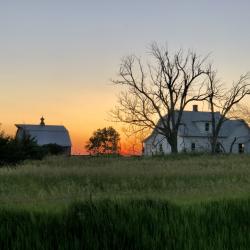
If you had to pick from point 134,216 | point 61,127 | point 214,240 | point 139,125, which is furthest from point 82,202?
point 61,127

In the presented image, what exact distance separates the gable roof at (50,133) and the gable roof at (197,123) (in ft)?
59.8

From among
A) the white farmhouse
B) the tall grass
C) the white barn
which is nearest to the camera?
the tall grass

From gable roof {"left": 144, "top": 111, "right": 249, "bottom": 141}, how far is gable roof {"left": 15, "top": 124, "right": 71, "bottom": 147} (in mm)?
18226

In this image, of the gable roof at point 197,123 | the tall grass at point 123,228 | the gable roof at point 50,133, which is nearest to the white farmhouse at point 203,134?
the gable roof at point 197,123

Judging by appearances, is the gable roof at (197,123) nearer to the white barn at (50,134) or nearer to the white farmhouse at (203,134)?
the white farmhouse at (203,134)

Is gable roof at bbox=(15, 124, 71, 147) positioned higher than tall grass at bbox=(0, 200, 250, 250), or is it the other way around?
gable roof at bbox=(15, 124, 71, 147)

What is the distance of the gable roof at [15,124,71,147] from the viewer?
3644 inches

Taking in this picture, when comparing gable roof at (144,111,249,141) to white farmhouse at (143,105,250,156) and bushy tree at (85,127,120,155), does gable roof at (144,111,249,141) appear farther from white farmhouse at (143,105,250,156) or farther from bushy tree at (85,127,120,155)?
bushy tree at (85,127,120,155)

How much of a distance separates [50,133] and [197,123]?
82.6 ft

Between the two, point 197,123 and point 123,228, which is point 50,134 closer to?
point 197,123

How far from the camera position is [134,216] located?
28.7 feet

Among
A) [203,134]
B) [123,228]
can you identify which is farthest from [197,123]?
[123,228]

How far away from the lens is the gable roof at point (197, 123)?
83312 millimetres

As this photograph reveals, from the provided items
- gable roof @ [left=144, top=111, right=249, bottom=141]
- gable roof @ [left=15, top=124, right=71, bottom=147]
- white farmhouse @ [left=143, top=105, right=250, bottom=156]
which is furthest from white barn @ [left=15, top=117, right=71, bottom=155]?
gable roof @ [left=144, top=111, right=249, bottom=141]
